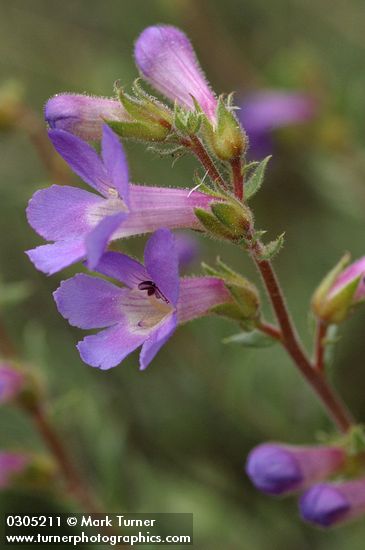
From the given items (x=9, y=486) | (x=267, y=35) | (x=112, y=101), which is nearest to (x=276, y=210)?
(x=267, y=35)

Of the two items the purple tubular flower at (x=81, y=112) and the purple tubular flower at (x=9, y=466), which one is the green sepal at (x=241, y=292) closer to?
the purple tubular flower at (x=81, y=112)

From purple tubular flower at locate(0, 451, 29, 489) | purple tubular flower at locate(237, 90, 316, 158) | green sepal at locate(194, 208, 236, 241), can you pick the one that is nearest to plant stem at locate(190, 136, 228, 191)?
green sepal at locate(194, 208, 236, 241)

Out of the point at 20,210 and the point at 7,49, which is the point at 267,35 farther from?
the point at 20,210

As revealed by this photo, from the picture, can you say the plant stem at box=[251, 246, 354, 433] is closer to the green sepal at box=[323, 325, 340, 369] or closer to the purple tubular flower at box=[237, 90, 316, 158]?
the green sepal at box=[323, 325, 340, 369]

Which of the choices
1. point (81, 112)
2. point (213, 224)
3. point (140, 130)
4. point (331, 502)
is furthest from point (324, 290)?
point (81, 112)

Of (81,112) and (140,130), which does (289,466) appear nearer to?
(140,130)

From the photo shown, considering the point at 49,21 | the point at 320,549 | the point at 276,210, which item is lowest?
the point at 320,549
